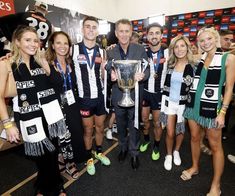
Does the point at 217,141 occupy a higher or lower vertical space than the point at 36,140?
lower

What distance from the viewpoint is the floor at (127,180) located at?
194 centimetres

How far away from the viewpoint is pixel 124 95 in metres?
2.03

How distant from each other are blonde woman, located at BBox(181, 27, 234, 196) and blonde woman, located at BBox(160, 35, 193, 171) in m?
0.27

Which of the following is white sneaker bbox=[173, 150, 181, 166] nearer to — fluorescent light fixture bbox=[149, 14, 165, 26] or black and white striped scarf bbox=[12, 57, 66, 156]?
black and white striped scarf bbox=[12, 57, 66, 156]

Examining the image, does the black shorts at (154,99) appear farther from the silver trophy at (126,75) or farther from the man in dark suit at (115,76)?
the silver trophy at (126,75)

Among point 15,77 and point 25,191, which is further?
point 25,191

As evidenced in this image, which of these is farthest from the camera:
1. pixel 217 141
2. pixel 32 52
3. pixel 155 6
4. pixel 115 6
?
pixel 115 6

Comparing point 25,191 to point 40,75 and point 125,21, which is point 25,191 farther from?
point 125,21

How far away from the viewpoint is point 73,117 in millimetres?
2062

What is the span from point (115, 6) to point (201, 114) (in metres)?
7.24

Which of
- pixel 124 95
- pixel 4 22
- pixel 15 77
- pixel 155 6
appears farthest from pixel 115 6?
pixel 15 77

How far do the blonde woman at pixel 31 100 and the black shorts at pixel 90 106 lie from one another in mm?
456

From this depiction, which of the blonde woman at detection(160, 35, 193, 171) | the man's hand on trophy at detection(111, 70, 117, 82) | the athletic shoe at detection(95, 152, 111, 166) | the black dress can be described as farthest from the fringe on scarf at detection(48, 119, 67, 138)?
the blonde woman at detection(160, 35, 193, 171)

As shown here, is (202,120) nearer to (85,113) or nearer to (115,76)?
(115,76)
